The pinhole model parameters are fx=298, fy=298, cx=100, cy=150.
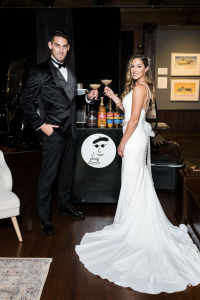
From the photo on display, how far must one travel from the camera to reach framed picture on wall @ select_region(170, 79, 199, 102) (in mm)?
9500

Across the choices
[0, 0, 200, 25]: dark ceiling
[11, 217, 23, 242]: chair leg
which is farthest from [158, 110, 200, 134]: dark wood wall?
[11, 217, 23, 242]: chair leg

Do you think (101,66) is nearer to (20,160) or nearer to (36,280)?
(20,160)

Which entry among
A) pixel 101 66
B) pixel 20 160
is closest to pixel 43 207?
pixel 20 160

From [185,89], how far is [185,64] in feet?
2.57

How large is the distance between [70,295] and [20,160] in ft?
14.3

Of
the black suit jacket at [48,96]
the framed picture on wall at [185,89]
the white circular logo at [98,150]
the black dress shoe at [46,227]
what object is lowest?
the black dress shoe at [46,227]

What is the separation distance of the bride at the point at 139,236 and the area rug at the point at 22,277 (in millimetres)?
341

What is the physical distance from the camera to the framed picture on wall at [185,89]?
950 centimetres

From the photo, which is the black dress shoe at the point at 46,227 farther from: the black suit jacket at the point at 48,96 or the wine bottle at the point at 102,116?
the wine bottle at the point at 102,116

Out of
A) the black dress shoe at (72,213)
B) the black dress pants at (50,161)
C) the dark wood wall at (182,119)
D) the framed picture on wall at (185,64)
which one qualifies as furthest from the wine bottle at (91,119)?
the framed picture on wall at (185,64)

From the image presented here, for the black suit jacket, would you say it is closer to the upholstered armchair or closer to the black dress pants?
the black dress pants

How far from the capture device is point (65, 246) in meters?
2.64

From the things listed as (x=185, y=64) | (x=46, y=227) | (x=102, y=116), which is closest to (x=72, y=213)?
(x=46, y=227)

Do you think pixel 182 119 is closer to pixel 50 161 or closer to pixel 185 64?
pixel 185 64
